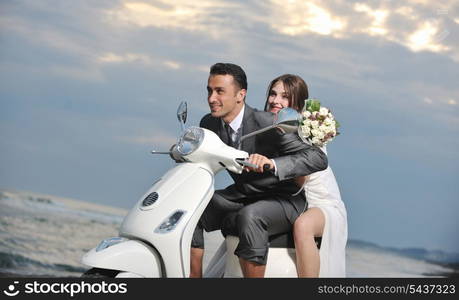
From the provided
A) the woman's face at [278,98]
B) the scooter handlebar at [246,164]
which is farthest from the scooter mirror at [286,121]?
the woman's face at [278,98]

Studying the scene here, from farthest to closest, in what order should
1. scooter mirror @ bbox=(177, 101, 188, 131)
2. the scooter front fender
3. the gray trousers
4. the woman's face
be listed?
the woman's face
scooter mirror @ bbox=(177, 101, 188, 131)
the gray trousers
the scooter front fender

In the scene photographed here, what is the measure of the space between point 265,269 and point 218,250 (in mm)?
364

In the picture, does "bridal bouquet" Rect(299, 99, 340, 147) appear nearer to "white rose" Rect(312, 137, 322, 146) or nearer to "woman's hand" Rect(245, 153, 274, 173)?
"white rose" Rect(312, 137, 322, 146)

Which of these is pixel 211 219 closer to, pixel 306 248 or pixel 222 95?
pixel 306 248

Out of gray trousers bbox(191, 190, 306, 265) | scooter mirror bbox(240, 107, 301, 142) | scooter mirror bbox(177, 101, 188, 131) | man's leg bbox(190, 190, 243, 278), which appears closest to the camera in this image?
scooter mirror bbox(240, 107, 301, 142)

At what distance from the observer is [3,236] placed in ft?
26.1

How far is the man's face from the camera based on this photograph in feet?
8.96

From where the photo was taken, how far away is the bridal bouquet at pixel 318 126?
9.10 feet

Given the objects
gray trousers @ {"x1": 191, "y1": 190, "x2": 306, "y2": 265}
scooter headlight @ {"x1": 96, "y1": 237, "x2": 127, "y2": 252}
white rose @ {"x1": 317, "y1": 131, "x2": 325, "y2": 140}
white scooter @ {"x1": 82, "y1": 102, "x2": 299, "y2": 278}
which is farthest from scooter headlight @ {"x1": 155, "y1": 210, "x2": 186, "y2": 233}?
white rose @ {"x1": 317, "y1": 131, "x2": 325, "y2": 140}

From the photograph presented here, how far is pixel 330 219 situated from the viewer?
9.68 feet

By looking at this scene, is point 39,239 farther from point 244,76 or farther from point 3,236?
point 244,76

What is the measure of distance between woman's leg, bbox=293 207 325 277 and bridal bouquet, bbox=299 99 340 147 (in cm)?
32

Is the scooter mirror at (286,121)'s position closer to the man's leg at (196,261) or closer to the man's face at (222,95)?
the man's face at (222,95)

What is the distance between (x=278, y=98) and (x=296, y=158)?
2.99ft
